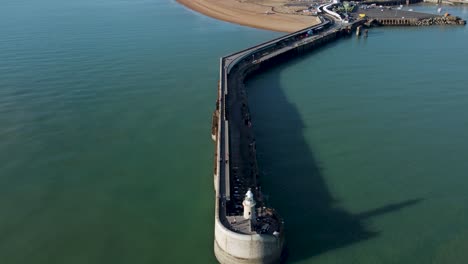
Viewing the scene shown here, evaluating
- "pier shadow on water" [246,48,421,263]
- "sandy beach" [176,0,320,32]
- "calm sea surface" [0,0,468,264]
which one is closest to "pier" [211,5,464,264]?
"pier shadow on water" [246,48,421,263]

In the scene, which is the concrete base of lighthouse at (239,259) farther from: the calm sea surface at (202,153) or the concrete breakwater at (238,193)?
the calm sea surface at (202,153)

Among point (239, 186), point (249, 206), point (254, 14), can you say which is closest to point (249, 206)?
point (249, 206)

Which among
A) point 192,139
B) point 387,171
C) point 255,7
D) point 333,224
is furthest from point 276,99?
point 255,7

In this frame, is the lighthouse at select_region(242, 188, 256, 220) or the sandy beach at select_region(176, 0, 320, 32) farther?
the sandy beach at select_region(176, 0, 320, 32)

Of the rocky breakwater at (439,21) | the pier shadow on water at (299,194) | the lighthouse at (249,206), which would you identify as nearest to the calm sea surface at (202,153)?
the pier shadow on water at (299,194)

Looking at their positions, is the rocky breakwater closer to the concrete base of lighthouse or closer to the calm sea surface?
the calm sea surface
